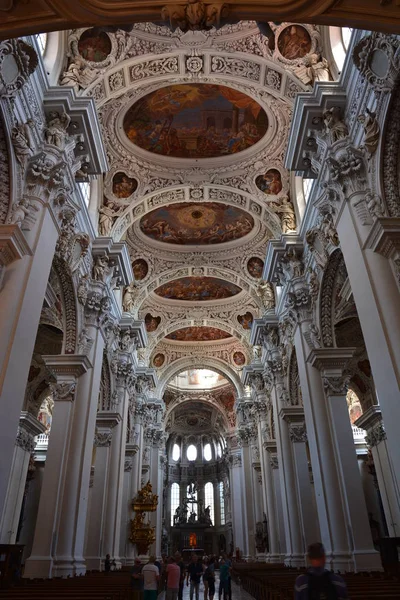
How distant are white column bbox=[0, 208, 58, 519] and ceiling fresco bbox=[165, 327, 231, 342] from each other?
22.7 m

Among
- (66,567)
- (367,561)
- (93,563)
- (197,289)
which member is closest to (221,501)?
(197,289)

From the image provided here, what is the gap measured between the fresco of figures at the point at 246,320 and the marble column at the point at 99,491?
461 inches

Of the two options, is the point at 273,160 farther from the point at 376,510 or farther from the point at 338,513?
the point at 376,510

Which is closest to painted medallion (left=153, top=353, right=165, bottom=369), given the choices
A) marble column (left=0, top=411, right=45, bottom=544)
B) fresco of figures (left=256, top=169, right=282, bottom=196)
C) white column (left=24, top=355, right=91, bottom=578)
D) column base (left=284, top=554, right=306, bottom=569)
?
marble column (left=0, top=411, right=45, bottom=544)

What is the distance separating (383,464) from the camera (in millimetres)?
19828

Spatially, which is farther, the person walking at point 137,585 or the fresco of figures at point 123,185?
the fresco of figures at point 123,185

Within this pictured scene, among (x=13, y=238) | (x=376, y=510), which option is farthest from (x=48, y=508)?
(x=376, y=510)

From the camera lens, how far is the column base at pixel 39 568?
1063 cm

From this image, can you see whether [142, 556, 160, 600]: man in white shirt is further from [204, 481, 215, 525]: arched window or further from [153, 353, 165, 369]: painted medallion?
[204, 481, 215, 525]: arched window

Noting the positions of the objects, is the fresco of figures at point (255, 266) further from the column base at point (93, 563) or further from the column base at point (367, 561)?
the column base at point (367, 561)

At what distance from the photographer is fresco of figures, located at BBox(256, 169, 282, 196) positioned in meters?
17.1

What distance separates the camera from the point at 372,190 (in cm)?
917

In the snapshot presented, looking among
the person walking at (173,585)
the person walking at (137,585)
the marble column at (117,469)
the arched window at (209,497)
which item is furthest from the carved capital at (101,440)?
the arched window at (209,497)

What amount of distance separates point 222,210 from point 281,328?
5.68 meters
